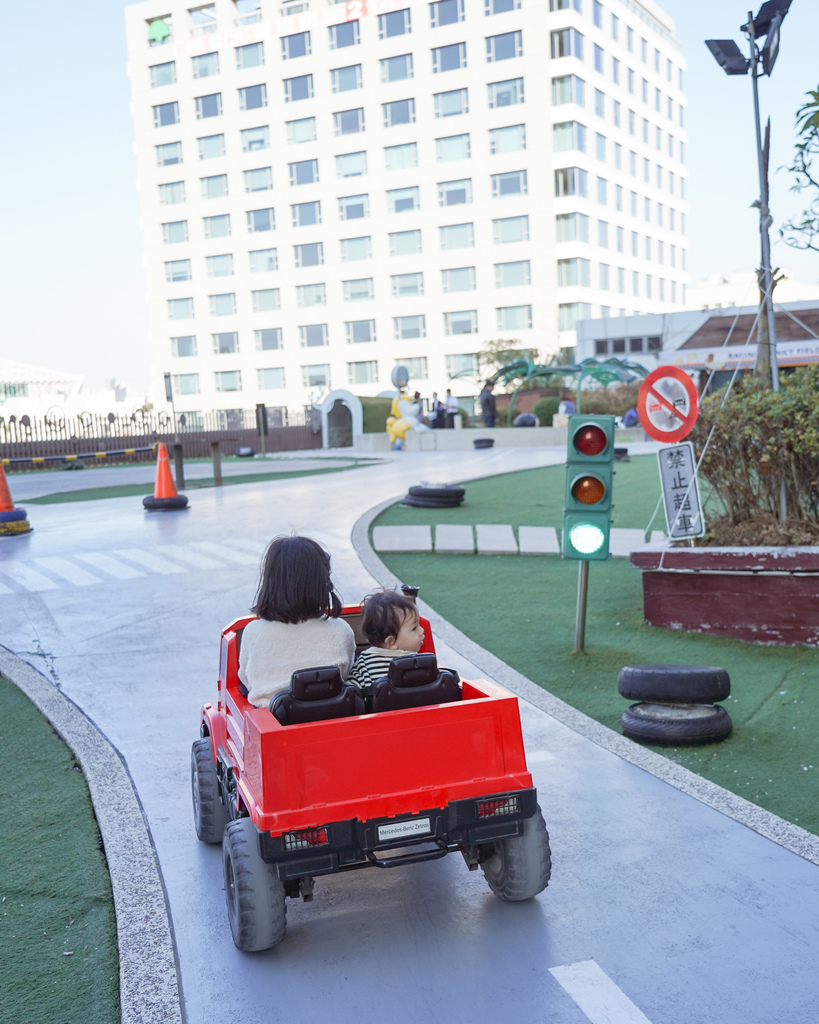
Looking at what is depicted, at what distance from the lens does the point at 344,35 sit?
63.2 meters

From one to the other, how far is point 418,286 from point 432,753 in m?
60.8

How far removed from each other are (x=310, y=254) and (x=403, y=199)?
24.4 feet

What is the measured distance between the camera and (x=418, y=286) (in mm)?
61906

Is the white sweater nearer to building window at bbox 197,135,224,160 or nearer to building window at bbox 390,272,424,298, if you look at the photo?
building window at bbox 390,272,424,298

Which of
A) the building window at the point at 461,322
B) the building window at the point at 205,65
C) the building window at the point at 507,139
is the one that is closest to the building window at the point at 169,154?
the building window at the point at 205,65

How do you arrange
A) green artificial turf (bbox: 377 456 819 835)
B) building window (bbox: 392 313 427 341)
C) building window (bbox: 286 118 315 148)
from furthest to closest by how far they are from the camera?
1. building window (bbox: 286 118 315 148)
2. building window (bbox: 392 313 427 341)
3. green artificial turf (bbox: 377 456 819 835)

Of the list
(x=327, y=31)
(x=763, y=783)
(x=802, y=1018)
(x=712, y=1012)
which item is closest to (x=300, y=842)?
(x=712, y=1012)

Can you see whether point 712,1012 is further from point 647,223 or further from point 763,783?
point 647,223

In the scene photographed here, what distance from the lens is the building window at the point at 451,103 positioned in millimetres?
59875

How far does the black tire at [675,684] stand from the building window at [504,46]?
6065 cm

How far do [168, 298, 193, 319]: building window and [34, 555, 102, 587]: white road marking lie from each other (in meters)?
60.4

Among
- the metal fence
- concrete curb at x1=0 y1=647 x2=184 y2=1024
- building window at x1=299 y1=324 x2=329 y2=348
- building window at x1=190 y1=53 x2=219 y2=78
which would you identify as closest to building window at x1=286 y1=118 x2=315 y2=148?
building window at x1=190 y1=53 x2=219 y2=78

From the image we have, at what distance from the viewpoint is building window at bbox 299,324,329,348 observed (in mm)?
64625

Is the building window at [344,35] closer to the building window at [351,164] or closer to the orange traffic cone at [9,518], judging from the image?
the building window at [351,164]
